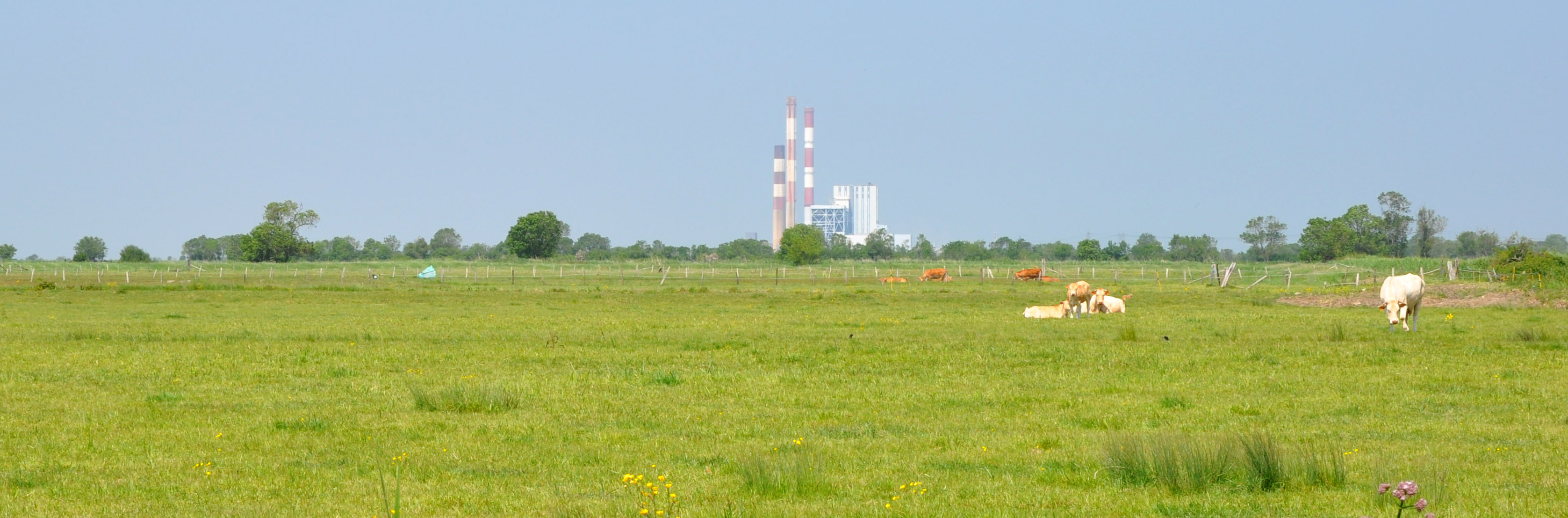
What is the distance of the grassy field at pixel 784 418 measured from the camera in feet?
31.4

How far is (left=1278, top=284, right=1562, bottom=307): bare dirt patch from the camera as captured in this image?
3891cm

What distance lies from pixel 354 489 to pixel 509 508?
5.17 feet

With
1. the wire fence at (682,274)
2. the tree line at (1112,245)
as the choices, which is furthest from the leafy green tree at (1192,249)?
the wire fence at (682,274)

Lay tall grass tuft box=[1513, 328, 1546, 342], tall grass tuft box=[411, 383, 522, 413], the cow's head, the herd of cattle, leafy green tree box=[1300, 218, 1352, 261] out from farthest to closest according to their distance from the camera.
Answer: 1. leafy green tree box=[1300, 218, 1352, 261]
2. the herd of cattle
3. the cow's head
4. tall grass tuft box=[1513, 328, 1546, 342]
5. tall grass tuft box=[411, 383, 522, 413]

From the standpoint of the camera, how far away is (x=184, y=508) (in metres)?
9.27

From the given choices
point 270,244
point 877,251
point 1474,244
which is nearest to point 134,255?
point 270,244

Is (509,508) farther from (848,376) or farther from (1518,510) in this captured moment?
(848,376)

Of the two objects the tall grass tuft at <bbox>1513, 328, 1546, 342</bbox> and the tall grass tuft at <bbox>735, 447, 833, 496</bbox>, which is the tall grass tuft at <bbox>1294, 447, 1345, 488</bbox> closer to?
the tall grass tuft at <bbox>735, 447, 833, 496</bbox>

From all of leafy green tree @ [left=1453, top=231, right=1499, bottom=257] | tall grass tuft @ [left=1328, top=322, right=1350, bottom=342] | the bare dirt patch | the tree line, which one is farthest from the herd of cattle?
leafy green tree @ [left=1453, top=231, right=1499, bottom=257]

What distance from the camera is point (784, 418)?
561 inches

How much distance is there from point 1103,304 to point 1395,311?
35.9 feet

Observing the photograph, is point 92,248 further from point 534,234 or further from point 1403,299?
point 1403,299

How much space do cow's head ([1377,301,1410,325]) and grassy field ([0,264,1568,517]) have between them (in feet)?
2.39

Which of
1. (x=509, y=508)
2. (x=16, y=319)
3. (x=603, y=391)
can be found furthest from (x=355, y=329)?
(x=509, y=508)
